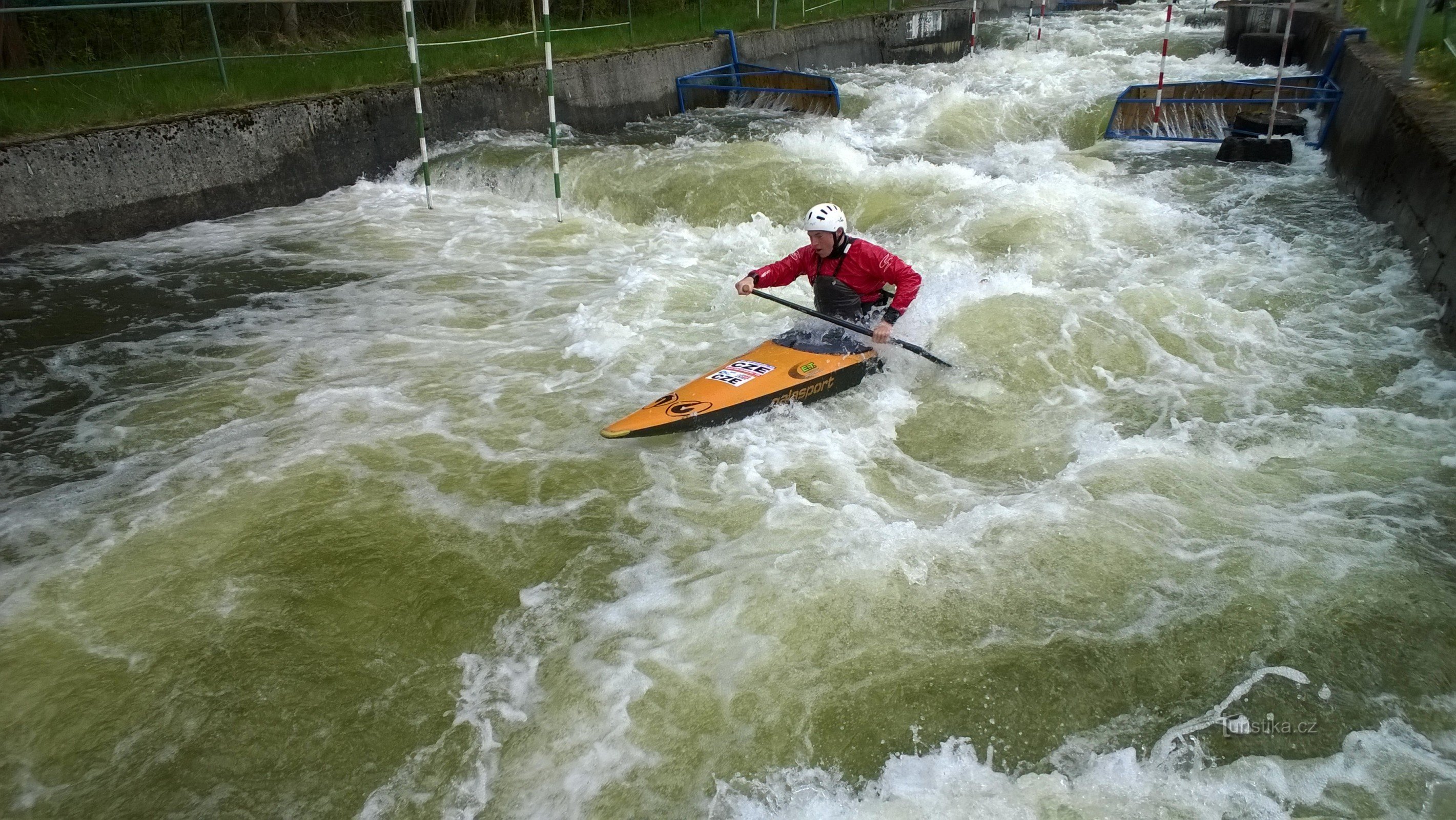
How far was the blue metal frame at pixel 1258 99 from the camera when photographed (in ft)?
33.4

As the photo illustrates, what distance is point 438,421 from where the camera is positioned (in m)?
Answer: 5.20

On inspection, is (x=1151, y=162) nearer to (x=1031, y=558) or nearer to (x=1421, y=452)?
(x=1421, y=452)

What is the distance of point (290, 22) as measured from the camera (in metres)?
13.7

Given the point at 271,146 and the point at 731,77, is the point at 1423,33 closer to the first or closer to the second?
the point at 731,77

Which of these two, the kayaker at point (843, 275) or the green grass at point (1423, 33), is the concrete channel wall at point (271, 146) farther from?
the green grass at point (1423, 33)

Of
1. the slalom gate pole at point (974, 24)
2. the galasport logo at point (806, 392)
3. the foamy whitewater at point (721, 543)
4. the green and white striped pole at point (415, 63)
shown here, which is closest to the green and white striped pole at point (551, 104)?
the green and white striped pole at point (415, 63)

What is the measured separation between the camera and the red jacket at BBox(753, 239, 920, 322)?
5.29 m

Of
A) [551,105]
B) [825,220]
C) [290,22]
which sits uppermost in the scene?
[290,22]

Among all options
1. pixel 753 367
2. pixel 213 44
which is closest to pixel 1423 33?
pixel 753 367

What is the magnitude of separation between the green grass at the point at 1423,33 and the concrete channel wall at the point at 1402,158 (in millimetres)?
160

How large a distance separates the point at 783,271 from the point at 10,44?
10.3 metres

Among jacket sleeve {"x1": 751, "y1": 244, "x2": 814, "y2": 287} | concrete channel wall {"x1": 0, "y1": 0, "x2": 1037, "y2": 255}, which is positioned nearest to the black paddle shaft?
jacket sleeve {"x1": 751, "y1": 244, "x2": 814, "y2": 287}

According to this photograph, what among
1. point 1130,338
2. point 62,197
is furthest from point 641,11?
point 1130,338

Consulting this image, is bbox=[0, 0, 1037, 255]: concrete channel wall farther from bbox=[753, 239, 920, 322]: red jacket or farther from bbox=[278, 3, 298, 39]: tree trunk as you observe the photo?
bbox=[753, 239, 920, 322]: red jacket
